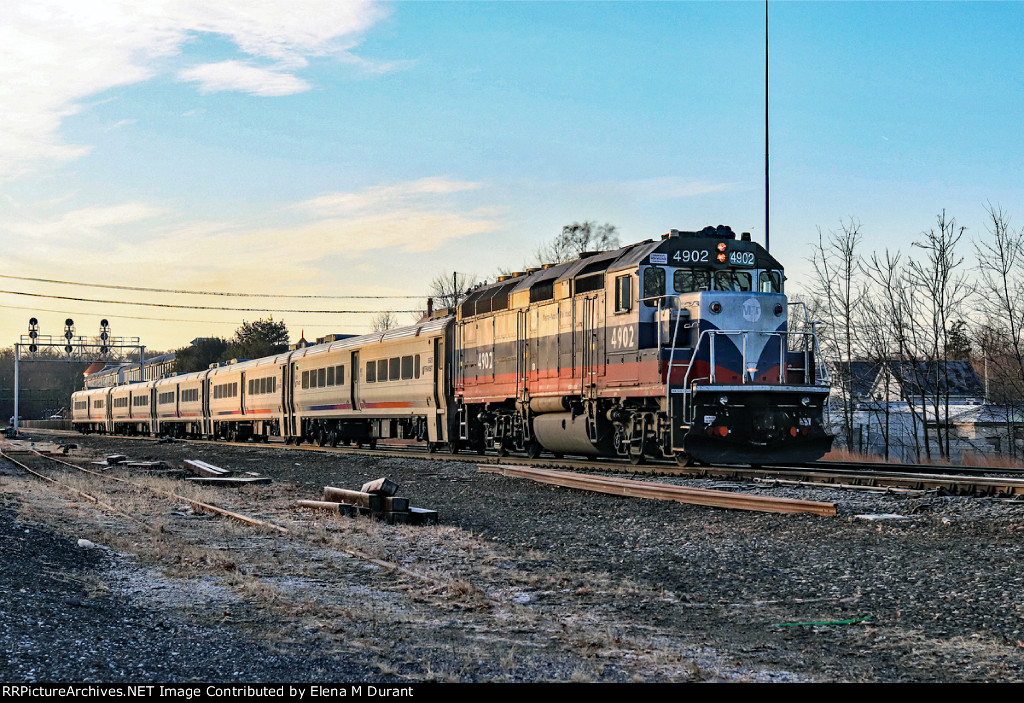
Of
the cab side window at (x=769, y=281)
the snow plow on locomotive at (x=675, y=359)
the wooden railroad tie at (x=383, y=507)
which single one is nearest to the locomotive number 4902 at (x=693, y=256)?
the snow plow on locomotive at (x=675, y=359)

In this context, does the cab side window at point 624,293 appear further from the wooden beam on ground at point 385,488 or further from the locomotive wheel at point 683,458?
the wooden beam on ground at point 385,488

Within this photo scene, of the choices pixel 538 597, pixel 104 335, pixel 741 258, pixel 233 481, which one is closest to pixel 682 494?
pixel 538 597

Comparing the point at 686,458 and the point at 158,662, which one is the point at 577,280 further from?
the point at 158,662

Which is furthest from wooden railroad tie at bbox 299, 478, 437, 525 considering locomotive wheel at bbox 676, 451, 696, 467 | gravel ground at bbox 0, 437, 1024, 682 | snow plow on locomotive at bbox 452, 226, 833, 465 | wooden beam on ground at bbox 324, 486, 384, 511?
locomotive wheel at bbox 676, 451, 696, 467

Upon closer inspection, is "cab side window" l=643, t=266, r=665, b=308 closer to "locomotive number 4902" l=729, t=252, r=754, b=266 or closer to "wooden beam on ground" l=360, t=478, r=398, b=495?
"locomotive number 4902" l=729, t=252, r=754, b=266

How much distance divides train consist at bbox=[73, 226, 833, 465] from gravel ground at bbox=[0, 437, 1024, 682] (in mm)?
3378

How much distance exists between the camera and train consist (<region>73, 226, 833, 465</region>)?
601 inches

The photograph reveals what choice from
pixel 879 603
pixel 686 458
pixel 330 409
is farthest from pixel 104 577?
pixel 330 409

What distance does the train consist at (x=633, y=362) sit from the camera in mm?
15258

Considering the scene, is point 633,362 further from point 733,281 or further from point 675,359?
point 733,281

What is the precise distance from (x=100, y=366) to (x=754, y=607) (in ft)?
419

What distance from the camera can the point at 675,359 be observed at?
50.9 ft

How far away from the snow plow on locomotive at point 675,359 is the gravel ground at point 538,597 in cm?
330

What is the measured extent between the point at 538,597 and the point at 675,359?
8.89 m
